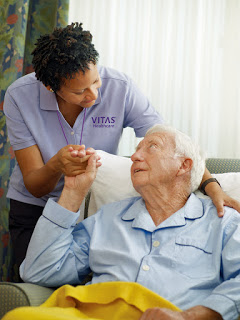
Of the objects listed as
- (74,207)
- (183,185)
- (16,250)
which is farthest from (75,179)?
(16,250)

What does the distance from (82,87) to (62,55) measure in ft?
0.48

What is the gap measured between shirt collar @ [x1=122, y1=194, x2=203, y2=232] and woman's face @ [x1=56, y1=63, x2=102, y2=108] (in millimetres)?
494

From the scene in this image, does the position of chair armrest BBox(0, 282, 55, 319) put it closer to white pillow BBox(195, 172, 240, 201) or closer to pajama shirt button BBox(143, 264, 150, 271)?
pajama shirt button BBox(143, 264, 150, 271)

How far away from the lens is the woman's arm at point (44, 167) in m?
1.70

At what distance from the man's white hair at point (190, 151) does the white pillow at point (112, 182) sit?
20cm

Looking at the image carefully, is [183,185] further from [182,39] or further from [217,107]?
[182,39]

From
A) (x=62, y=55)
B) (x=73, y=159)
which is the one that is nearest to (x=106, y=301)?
(x=73, y=159)

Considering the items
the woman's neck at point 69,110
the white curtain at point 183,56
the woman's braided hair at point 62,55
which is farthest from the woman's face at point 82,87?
the white curtain at point 183,56

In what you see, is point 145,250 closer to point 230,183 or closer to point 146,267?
point 146,267

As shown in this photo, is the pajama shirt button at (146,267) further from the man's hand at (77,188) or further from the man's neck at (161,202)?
the man's hand at (77,188)

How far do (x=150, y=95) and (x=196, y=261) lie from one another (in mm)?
1774

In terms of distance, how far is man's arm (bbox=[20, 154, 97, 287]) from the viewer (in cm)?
161

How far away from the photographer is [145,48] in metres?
3.12

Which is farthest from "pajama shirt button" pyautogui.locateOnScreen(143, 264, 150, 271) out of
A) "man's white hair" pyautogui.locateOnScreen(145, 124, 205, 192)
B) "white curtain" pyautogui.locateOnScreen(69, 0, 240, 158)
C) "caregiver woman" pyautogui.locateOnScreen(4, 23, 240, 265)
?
"white curtain" pyautogui.locateOnScreen(69, 0, 240, 158)
